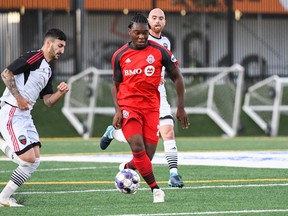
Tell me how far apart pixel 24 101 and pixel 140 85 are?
128cm

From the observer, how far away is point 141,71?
1151 cm

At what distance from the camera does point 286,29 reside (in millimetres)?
36062

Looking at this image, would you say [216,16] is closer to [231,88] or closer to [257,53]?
[257,53]

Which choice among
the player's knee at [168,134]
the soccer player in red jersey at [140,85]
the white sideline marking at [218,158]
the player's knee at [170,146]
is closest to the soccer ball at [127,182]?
the soccer player in red jersey at [140,85]

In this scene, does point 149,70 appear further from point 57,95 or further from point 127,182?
point 127,182

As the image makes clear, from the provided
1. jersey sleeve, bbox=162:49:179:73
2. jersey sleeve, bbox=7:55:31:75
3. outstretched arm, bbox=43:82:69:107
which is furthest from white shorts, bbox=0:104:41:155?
jersey sleeve, bbox=162:49:179:73

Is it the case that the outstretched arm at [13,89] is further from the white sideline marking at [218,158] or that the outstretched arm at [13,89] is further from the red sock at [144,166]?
the white sideline marking at [218,158]

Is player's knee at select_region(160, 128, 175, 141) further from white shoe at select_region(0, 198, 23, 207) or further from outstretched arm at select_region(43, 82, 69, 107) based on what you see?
white shoe at select_region(0, 198, 23, 207)

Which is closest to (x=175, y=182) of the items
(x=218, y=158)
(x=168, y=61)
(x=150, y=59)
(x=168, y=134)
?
(x=168, y=134)

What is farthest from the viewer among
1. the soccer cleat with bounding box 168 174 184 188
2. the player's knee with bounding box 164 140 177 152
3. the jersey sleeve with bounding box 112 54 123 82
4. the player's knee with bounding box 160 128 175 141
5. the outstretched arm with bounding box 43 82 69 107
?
the player's knee with bounding box 160 128 175 141

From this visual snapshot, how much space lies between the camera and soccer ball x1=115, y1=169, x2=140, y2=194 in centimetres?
1135

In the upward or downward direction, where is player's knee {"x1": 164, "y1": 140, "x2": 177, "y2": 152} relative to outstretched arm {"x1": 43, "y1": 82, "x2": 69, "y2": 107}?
downward

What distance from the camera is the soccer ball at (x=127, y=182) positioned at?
37.2 feet

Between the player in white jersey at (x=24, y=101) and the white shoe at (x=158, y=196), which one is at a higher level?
the player in white jersey at (x=24, y=101)
